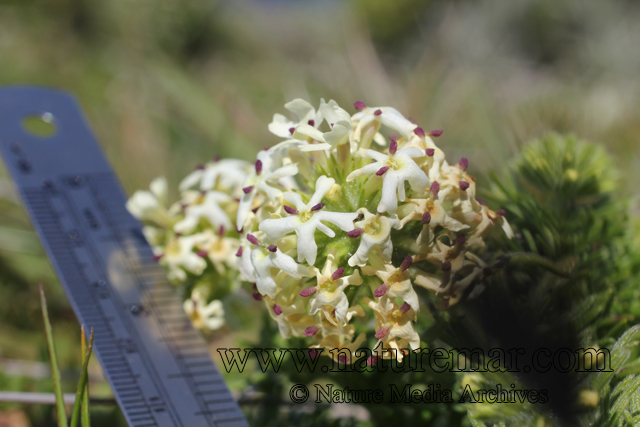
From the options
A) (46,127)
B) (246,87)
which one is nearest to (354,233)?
(46,127)

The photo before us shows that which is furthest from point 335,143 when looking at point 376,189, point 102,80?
point 102,80

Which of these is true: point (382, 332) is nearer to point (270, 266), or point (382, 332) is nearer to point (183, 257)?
point (270, 266)

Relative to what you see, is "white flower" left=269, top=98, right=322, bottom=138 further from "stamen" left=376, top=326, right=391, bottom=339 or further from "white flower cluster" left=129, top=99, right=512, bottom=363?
"stamen" left=376, top=326, right=391, bottom=339

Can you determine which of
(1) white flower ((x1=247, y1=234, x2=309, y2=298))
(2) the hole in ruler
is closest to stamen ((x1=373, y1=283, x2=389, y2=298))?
(1) white flower ((x1=247, y1=234, x2=309, y2=298))

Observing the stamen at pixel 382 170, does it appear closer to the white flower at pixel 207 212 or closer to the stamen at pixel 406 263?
the stamen at pixel 406 263

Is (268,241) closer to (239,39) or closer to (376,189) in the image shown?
(376,189)

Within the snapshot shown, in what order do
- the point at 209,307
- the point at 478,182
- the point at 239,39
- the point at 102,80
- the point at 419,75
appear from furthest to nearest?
the point at 239,39 → the point at 102,80 → the point at 419,75 → the point at 209,307 → the point at 478,182
